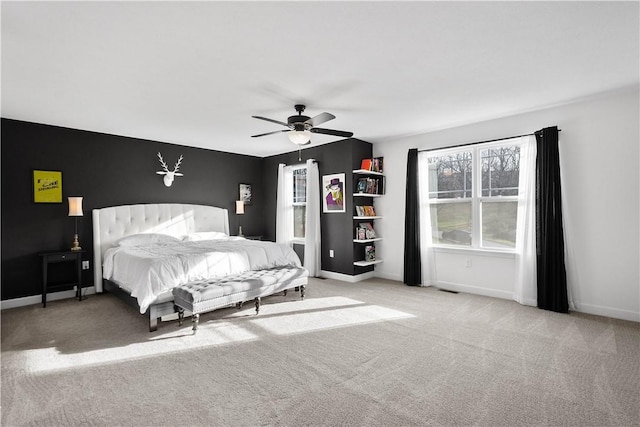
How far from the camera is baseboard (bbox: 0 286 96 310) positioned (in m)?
4.19

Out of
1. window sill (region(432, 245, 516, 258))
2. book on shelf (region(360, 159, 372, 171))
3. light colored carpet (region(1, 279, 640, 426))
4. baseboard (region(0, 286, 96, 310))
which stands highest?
book on shelf (region(360, 159, 372, 171))

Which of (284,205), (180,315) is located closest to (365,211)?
(284,205)

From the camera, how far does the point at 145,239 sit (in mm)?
4918

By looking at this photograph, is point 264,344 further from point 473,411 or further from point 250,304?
point 473,411

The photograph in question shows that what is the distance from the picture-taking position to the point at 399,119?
4.44m

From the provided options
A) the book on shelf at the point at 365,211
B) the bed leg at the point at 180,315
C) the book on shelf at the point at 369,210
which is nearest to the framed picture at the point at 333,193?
the book on shelf at the point at 365,211

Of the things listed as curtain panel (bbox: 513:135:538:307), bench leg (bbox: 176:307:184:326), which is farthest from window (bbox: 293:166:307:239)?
curtain panel (bbox: 513:135:538:307)

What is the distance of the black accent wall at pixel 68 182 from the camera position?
4270 millimetres

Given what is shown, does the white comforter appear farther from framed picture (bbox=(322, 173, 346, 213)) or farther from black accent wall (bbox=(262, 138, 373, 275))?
framed picture (bbox=(322, 173, 346, 213))

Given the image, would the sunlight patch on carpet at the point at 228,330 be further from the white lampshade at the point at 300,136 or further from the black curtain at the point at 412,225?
the white lampshade at the point at 300,136

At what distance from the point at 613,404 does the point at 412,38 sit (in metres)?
2.81

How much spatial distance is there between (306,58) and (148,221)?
161 inches

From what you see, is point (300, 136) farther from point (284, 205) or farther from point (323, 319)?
point (284, 205)

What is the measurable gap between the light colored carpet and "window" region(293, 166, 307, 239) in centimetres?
283
